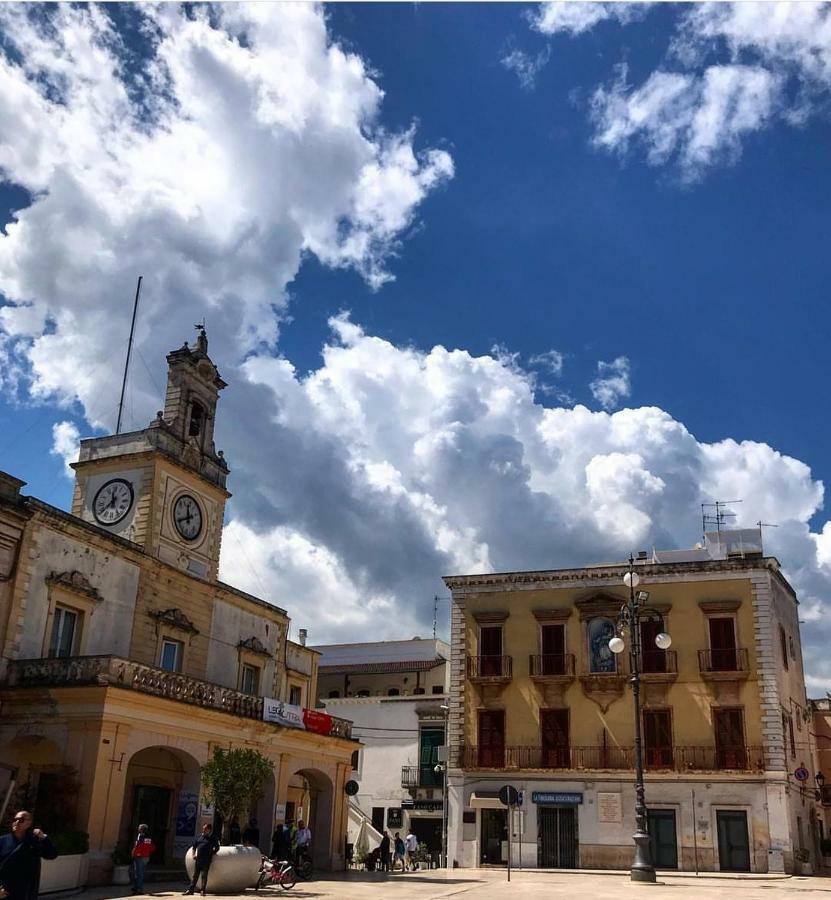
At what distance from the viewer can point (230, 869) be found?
18969 millimetres

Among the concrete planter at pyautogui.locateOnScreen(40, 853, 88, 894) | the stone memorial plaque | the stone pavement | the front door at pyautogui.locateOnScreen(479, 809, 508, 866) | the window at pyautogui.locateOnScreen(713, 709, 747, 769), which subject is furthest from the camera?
the front door at pyautogui.locateOnScreen(479, 809, 508, 866)

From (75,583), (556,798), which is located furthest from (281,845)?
(556,798)

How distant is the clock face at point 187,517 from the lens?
97.9 feet

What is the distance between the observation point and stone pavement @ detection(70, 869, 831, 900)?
19.1 meters

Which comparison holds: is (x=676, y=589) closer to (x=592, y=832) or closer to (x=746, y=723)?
(x=746, y=723)

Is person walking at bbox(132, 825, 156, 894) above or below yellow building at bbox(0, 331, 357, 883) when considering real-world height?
below

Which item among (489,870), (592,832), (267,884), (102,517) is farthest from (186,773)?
(592,832)

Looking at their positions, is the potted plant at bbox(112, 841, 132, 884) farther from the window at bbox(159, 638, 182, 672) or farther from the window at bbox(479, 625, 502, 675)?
the window at bbox(479, 625, 502, 675)

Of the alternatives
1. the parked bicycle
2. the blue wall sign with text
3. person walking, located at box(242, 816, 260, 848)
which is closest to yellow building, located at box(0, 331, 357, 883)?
person walking, located at box(242, 816, 260, 848)

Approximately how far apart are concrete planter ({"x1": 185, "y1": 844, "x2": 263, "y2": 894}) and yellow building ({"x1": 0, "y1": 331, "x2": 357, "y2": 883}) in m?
2.37

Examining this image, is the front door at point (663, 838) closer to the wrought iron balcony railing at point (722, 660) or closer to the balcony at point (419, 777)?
the wrought iron balcony railing at point (722, 660)

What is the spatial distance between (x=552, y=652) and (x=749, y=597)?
7.51m

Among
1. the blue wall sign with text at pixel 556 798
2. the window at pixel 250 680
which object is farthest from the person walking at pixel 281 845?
the blue wall sign with text at pixel 556 798

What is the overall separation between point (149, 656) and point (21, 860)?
1804cm
